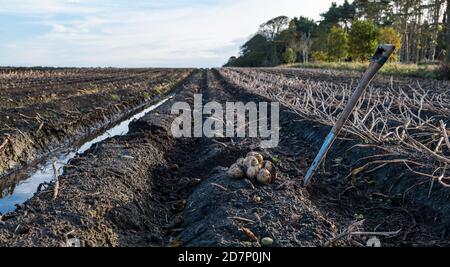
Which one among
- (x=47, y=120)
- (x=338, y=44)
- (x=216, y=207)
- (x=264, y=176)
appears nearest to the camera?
(x=216, y=207)

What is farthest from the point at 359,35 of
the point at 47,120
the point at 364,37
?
the point at 47,120

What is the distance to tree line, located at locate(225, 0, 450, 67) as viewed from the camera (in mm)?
37719

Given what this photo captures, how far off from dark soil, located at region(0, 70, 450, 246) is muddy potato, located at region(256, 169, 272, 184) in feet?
0.22

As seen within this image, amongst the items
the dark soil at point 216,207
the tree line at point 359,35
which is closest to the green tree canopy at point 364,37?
the tree line at point 359,35

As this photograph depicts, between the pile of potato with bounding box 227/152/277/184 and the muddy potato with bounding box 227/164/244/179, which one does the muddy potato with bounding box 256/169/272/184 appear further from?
the muddy potato with bounding box 227/164/244/179

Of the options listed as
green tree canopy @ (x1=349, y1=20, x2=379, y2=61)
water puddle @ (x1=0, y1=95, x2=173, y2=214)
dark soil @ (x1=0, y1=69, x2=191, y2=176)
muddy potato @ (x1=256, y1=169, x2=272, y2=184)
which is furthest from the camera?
green tree canopy @ (x1=349, y1=20, x2=379, y2=61)

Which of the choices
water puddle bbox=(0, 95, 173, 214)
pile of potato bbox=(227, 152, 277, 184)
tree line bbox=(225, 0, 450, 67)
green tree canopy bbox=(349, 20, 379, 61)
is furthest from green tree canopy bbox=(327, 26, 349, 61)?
pile of potato bbox=(227, 152, 277, 184)

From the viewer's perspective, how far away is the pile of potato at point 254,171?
4.59 m

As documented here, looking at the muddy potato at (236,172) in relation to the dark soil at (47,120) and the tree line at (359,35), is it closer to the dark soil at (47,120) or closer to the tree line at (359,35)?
the dark soil at (47,120)

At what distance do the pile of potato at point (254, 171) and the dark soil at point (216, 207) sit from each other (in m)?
0.08

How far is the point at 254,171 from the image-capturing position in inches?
181

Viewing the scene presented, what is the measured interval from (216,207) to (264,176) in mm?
609

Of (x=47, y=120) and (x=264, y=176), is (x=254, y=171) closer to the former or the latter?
(x=264, y=176)
